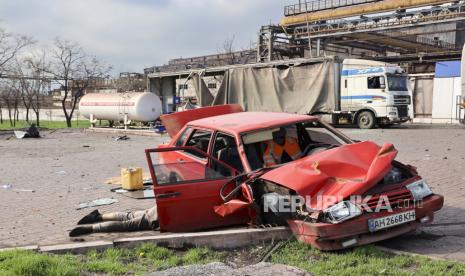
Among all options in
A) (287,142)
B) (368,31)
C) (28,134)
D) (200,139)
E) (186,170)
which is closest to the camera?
(186,170)

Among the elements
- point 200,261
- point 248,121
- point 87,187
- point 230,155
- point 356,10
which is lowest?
point 87,187

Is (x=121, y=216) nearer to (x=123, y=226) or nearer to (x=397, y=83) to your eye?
(x=123, y=226)

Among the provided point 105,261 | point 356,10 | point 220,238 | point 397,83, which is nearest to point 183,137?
point 220,238

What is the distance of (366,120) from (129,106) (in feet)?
40.8

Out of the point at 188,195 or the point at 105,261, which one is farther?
the point at 188,195

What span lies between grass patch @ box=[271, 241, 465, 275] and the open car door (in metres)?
0.85

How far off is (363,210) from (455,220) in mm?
1999

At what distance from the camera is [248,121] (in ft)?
19.5

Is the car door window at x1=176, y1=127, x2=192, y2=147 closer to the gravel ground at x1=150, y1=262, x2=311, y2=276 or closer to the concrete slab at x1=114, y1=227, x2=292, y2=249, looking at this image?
the concrete slab at x1=114, y1=227, x2=292, y2=249

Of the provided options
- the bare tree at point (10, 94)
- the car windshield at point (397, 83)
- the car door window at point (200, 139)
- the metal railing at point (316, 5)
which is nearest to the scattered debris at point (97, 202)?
the car door window at point (200, 139)

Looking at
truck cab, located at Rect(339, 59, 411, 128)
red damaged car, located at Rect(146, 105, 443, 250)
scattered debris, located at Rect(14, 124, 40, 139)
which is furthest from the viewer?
scattered debris, located at Rect(14, 124, 40, 139)

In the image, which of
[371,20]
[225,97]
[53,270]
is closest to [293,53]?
[371,20]

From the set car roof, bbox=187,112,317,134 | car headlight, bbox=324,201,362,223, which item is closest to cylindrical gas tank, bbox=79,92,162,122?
car roof, bbox=187,112,317,134

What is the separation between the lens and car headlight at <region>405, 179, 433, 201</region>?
465cm
